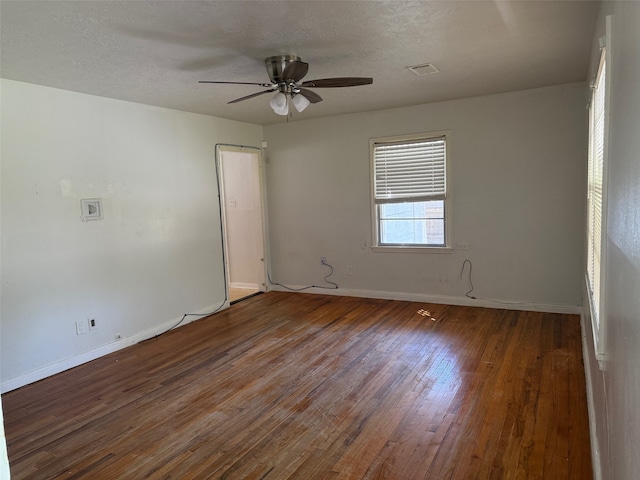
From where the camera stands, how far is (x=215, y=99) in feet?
14.4

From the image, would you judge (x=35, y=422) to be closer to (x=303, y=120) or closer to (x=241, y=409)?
(x=241, y=409)

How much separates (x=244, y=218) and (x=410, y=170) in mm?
2647

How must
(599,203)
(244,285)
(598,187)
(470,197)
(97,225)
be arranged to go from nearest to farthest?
(599,203), (598,187), (97,225), (470,197), (244,285)

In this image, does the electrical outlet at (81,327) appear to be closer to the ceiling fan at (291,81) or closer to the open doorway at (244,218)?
the open doorway at (244,218)

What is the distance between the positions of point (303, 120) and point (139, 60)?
3.07 metres

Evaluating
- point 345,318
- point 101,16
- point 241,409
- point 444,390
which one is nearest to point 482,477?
point 444,390

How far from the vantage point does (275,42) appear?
2.83 m

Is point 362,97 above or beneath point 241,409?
above

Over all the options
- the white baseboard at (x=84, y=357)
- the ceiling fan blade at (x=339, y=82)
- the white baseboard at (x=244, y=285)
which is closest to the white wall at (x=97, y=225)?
the white baseboard at (x=84, y=357)

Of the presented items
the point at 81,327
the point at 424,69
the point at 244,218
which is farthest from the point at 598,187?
the point at 244,218

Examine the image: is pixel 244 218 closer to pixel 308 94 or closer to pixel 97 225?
pixel 97 225

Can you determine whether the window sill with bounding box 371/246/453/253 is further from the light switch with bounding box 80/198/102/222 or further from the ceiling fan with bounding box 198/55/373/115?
the light switch with bounding box 80/198/102/222

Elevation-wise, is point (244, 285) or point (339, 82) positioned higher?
point (339, 82)

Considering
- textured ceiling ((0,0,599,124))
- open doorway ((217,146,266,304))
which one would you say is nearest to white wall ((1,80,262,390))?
textured ceiling ((0,0,599,124))
